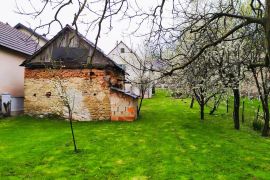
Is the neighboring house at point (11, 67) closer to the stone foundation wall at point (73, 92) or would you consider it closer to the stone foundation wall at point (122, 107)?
the stone foundation wall at point (73, 92)

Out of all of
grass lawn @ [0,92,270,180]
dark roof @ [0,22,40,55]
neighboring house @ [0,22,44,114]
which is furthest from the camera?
dark roof @ [0,22,40,55]

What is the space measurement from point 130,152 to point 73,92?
9.27m

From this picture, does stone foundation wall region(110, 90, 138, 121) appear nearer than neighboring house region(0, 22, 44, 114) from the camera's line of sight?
Yes

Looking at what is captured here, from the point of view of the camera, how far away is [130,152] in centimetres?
1330

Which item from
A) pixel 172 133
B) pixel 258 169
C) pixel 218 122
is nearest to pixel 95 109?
pixel 172 133

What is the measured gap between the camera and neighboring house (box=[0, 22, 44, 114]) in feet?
72.9

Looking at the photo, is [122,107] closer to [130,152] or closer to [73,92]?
Result: [73,92]

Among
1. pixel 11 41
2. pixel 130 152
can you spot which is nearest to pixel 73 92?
pixel 11 41

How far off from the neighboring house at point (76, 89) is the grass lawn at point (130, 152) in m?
1.15

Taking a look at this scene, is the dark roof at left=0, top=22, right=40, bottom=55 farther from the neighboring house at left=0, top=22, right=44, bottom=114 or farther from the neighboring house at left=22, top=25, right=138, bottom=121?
the neighboring house at left=22, top=25, right=138, bottom=121

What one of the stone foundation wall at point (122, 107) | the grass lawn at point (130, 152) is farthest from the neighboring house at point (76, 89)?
the grass lawn at point (130, 152)

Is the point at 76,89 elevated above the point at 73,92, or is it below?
above

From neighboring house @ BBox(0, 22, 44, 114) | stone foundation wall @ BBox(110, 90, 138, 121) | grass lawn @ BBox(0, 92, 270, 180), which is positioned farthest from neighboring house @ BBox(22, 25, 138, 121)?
neighboring house @ BBox(0, 22, 44, 114)

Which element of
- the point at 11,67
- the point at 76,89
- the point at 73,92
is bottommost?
the point at 73,92
